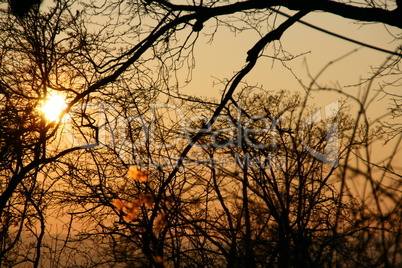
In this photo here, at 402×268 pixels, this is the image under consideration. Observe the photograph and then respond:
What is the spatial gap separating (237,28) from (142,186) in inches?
103

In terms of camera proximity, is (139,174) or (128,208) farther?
(139,174)

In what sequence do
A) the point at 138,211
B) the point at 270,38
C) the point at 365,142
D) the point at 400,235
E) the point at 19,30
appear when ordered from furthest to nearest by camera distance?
the point at 19,30
the point at 138,211
the point at 270,38
the point at 365,142
the point at 400,235

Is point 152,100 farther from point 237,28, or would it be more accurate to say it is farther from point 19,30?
point 19,30

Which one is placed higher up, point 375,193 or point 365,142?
point 365,142

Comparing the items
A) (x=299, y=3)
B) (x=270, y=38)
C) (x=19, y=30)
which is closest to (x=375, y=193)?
(x=299, y=3)

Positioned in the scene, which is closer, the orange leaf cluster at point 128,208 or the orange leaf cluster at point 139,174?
the orange leaf cluster at point 128,208

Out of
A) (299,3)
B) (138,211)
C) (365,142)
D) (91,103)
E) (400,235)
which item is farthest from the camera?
(91,103)

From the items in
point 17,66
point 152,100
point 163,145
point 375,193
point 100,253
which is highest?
point 17,66

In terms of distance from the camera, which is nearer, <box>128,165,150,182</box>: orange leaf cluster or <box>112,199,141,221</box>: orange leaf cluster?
<box>112,199,141,221</box>: orange leaf cluster

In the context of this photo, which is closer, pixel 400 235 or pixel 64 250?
pixel 400 235

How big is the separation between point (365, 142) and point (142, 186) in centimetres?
500

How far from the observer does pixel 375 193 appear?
1541mm

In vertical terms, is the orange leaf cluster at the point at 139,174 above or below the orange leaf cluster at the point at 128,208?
above

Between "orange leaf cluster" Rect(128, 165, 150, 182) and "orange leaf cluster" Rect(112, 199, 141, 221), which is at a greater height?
"orange leaf cluster" Rect(128, 165, 150, 182)
